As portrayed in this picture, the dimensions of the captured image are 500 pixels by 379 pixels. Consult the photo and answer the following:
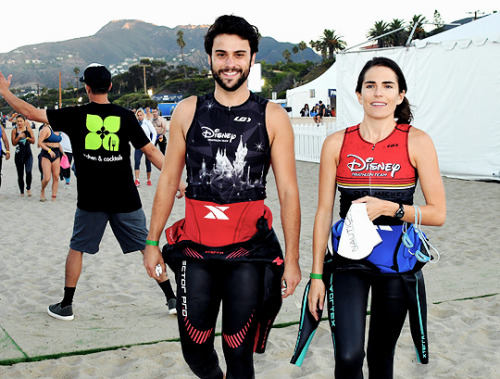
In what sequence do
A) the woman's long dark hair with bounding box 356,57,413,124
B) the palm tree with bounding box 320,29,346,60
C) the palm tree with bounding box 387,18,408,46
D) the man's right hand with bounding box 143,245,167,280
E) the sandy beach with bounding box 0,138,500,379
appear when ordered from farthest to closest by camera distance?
the palm tree with bounding box 320,29,346,60 < the palm tree with bounding box 387,18,408,46 < the sandy beach with bounding box 0,138,500,379 < the man's right hand with bounding box 143,245,167,280 < the woman's long dark hair with bounding box 356,57,413,124

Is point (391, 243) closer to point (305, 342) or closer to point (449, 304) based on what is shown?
point (305, 342)

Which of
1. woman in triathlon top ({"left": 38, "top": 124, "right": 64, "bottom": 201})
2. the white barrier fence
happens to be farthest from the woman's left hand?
the white barrier fence

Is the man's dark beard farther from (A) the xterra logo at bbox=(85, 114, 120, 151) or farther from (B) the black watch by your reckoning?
(A) the xterra logo at bbox=(85, 114, 120, 151)

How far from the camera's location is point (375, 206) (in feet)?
8.29

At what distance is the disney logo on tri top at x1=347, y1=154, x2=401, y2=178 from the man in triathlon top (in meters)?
0.33

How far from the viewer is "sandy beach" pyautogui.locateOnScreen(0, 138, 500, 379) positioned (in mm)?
3799

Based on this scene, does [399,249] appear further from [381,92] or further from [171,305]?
[171,305]

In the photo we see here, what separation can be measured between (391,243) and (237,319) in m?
0.83

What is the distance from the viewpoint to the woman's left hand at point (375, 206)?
8.29 feet

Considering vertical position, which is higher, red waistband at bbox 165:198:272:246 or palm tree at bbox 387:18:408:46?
palm tree at bbox 387:18:408:46

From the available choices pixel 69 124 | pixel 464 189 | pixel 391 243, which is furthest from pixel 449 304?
pixel 464 189

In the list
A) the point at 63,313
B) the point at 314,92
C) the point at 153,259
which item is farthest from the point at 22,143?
the point at 314,92

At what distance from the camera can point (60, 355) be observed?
400 cm

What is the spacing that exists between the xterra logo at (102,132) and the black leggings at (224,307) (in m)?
2.11
